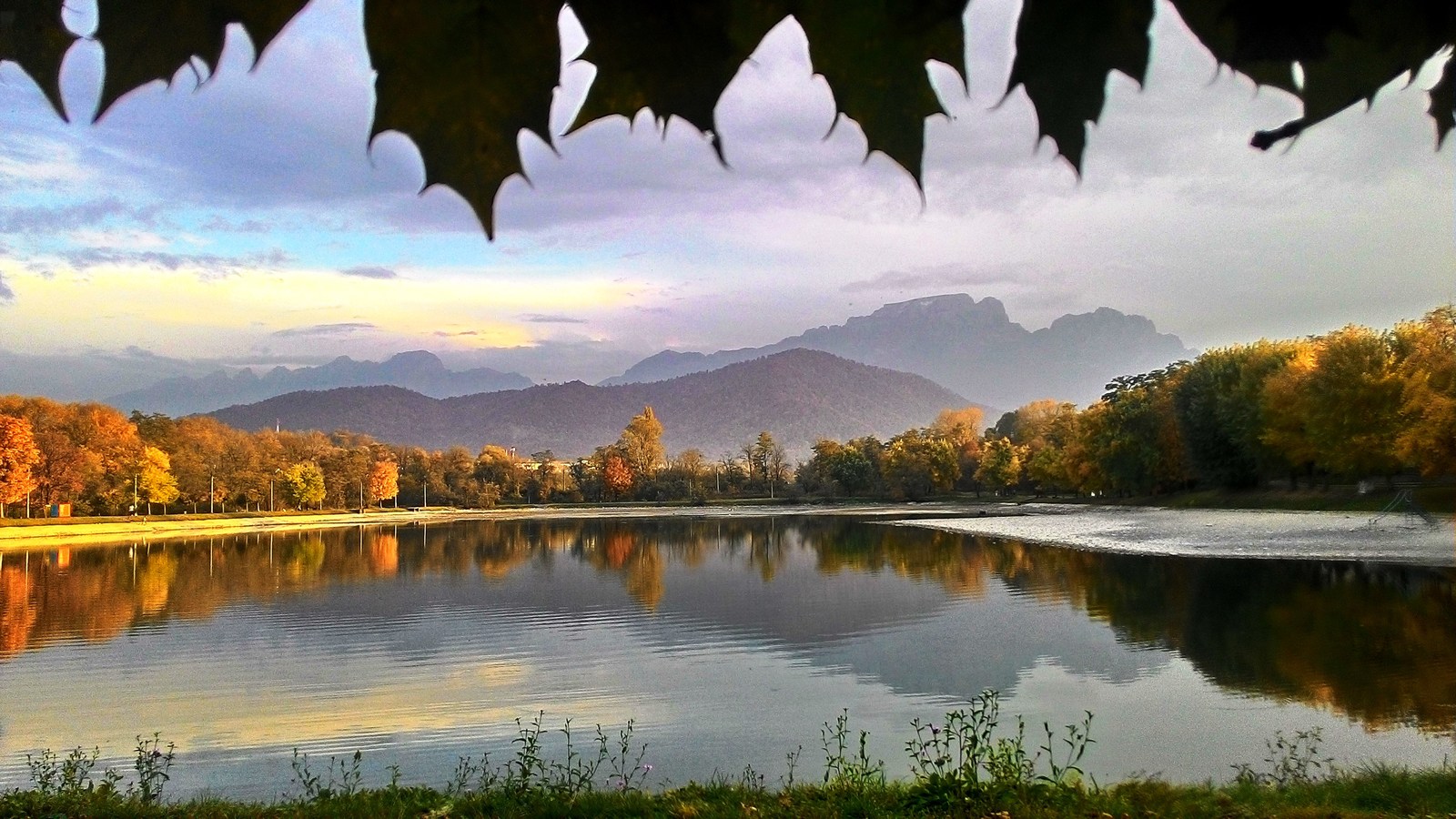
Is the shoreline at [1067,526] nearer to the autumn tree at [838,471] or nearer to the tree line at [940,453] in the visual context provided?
the tree line at [940,453]

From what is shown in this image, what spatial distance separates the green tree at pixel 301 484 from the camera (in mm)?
104625

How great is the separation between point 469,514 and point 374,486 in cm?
1607

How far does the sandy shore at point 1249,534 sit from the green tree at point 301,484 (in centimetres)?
7409

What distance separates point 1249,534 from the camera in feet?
135

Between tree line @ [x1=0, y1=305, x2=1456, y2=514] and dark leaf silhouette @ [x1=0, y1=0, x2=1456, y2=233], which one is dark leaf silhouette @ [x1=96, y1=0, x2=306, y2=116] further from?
tree line @ [x1=0, y1=305, x2=1456, y2=514]

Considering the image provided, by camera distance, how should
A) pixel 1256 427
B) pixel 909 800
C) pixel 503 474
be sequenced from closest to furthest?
pixel 909 800 → pixel 1256 427 → pixel 503 474

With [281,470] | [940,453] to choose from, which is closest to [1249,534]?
[940,453]

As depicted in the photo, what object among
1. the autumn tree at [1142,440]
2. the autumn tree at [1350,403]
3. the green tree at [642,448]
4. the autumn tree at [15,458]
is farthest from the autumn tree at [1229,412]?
the green tree at [642,448]

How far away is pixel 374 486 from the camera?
123 meters

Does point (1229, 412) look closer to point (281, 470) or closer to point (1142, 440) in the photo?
point (1142, 440)

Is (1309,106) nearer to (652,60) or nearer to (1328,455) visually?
(652,60)

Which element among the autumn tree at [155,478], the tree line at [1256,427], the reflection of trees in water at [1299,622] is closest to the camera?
the reflection of trees in water at [1299,622]

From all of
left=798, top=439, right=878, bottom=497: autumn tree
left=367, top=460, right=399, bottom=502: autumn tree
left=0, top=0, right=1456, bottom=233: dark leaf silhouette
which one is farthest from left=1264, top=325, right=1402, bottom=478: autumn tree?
left=367, top=460, right=399, bottom=502: autumn tree

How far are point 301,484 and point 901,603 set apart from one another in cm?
9366
